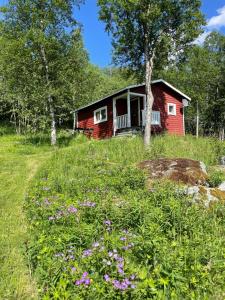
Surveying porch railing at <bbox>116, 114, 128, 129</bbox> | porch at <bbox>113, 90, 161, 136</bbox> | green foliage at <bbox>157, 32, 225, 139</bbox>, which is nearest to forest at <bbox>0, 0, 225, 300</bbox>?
porch at <bbox>113, 90, 161, 136</bbox>

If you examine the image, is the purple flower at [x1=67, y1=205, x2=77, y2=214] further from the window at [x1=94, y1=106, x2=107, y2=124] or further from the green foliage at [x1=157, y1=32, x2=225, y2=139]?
the green foliage at [x1=157, y1=32, x2=225, y2=139]

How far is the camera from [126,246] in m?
3.93

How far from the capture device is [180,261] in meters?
3.72

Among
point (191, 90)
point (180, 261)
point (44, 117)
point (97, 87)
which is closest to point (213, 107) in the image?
point (191, 90)

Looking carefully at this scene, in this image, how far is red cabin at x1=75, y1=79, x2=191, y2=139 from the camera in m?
21.9

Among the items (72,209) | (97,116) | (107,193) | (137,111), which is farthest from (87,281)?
(97,116)

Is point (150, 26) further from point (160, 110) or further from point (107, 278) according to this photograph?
point (107, 278)

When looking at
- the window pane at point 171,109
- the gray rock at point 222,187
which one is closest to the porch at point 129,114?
the window pane at point 171,109

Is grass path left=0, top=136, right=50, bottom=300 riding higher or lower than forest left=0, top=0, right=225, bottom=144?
lower

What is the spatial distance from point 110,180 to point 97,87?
1276 inches

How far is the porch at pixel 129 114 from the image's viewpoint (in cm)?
2077

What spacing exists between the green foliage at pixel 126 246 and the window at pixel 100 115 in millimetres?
17453

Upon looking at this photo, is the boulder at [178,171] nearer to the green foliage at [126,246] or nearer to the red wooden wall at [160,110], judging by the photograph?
the green foliage at [126,246]

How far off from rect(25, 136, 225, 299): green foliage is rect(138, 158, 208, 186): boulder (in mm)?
1462
